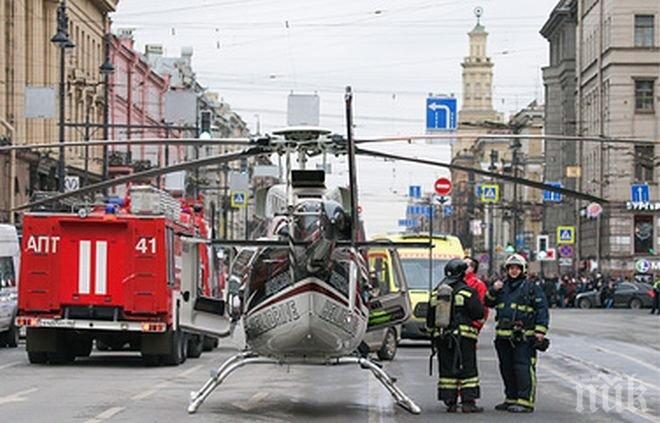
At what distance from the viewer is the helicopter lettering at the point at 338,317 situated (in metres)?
17.5

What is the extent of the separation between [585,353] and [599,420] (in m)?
15.7

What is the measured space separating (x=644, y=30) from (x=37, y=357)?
222 ft

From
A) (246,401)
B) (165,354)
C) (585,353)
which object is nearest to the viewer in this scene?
(246,401)

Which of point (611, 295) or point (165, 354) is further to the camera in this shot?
point (611, 295)

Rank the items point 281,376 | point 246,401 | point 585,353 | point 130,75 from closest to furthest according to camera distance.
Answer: point 246,401 → point 281,376 → point 585,353 → point 130,75

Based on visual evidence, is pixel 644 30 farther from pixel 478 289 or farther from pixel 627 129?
pixel 478 289

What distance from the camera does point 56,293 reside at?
26.8m

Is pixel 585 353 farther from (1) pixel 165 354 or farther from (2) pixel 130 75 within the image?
(2) pixel 130 75

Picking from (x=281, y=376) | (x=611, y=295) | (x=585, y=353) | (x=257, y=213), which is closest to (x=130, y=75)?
(x=611, y=295)

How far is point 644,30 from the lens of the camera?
297 feet

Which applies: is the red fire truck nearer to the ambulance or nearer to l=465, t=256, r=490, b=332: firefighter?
l=465, t=256, r=490, b=332: firefighter

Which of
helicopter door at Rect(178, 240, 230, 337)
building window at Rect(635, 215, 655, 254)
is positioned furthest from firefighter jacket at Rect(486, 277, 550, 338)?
building window at Rect(635, 215, 655, 254)

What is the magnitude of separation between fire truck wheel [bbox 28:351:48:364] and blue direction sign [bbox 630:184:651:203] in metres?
55.0

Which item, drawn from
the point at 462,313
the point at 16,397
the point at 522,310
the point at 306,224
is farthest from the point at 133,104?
the point at 306,224
